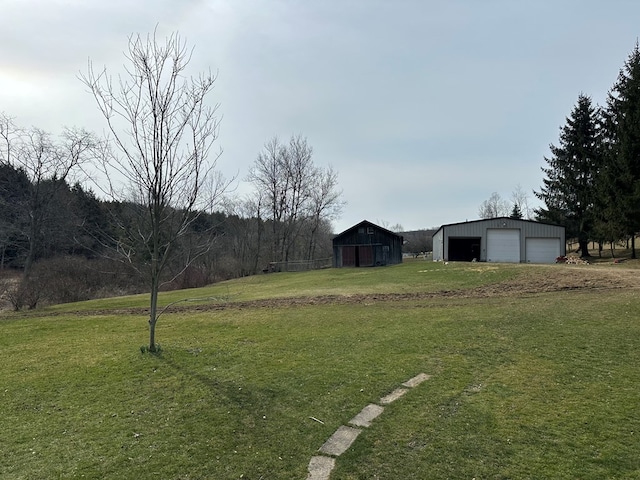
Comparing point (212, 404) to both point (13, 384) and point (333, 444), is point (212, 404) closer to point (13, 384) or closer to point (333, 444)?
point (333, 444)

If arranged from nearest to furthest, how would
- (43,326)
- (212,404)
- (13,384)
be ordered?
(212,404) < (13,384) < (43,326)

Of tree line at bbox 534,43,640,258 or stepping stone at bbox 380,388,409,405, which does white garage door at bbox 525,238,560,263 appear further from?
stepping stone at bbox 380,388,409,405

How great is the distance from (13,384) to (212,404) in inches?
141

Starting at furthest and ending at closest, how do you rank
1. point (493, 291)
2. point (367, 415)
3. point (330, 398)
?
point (493, 291) < point (330, 398) < point (367, 415)

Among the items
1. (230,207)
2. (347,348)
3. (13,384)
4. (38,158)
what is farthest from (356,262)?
(13,384)

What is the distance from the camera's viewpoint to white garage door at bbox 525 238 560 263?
30938mm

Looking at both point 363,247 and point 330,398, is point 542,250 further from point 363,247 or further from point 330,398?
point 330,398

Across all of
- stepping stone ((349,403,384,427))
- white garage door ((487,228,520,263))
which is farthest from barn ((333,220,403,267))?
stepping stone ((349,403,384,427))

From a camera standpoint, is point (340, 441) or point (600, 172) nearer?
point (340, 441)

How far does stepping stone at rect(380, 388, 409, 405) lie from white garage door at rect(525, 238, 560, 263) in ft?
101

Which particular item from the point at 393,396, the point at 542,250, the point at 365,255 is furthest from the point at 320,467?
the point at 365,255

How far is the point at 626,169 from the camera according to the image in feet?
78.4

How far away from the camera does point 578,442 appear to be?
3781 mm

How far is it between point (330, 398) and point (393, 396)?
870 mm
